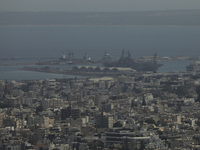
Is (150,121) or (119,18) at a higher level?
(119,18)

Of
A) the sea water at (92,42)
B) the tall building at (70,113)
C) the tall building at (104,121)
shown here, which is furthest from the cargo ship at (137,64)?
the tall building at (104,121)

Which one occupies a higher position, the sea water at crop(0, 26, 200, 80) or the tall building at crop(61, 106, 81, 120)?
the sea water at crop(0, 26, 200, 80)

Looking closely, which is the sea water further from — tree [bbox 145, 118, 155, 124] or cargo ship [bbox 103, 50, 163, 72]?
tree [bbox 145, 118, 155, 124]

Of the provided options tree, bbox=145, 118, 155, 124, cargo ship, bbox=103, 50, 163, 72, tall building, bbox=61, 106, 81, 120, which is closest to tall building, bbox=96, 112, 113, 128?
tree, bbox=145, 118, 155, 124

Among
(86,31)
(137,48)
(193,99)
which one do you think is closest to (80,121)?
(193,99)

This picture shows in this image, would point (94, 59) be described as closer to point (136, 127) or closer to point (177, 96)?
point (177, 96)

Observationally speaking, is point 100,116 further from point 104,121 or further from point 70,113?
point 70,113

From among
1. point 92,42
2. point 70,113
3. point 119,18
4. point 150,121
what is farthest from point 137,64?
point 119,18

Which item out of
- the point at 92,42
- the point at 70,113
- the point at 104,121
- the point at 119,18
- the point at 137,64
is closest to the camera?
the point at 104,121

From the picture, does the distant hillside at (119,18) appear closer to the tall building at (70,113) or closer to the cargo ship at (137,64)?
the cargo ship at (137,64)

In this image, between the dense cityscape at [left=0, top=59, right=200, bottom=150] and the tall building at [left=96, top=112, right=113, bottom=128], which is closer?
the dense cityscape at [left=0, top=59, right=200, bottom=150]
